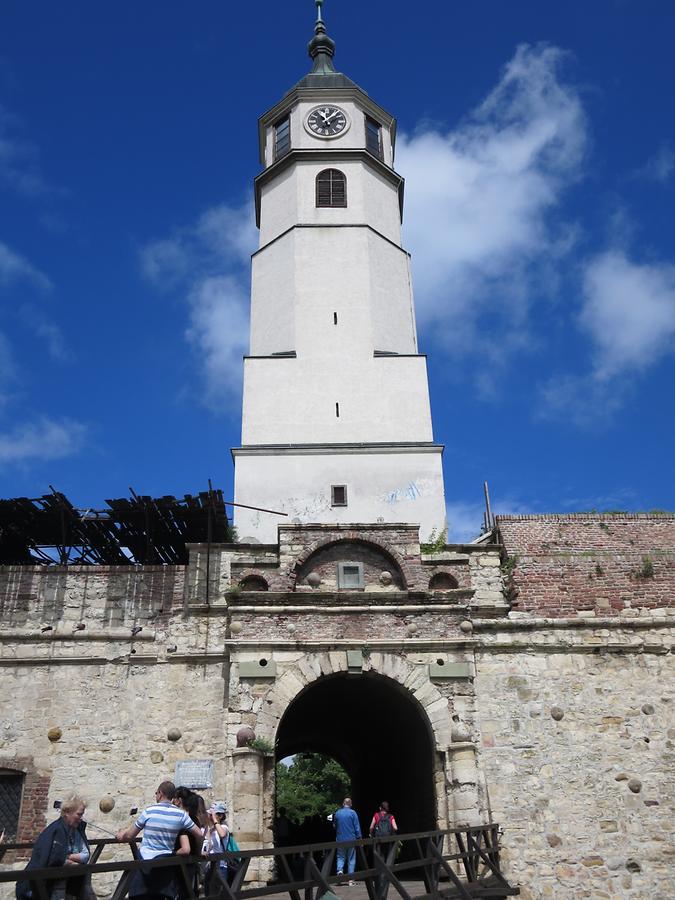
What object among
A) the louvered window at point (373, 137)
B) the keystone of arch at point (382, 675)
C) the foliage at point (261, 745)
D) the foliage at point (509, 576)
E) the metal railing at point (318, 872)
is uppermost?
the louvered window at point (373, 137)

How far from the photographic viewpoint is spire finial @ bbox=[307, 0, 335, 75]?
28703 millimetres

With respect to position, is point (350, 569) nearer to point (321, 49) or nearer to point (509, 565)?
point (509, 565)

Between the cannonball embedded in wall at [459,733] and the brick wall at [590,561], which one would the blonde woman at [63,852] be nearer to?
the cannonball embedded in wall at [459,733]

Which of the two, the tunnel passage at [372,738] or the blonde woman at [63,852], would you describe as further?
the tunnel passage at [372,738]

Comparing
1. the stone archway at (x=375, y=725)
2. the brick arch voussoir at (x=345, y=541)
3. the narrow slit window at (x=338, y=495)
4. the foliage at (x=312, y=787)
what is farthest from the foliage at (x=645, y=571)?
the foliage at (x=312, y=787)

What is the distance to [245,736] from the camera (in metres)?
12.1

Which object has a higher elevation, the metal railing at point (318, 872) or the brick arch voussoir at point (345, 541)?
the brick arch voussoir at point (345, 541)

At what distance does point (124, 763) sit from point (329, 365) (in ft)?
38.3

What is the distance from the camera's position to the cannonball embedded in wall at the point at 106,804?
1214cm

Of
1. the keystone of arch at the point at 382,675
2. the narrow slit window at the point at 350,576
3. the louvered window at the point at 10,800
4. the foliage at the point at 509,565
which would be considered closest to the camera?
the louvered window at the point at 10,800

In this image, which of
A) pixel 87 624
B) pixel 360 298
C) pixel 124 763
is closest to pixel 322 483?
pixel 360 298

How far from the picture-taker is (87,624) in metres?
13.6

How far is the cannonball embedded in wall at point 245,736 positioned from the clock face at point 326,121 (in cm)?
1885

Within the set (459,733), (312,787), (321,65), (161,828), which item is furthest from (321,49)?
(312,787)
